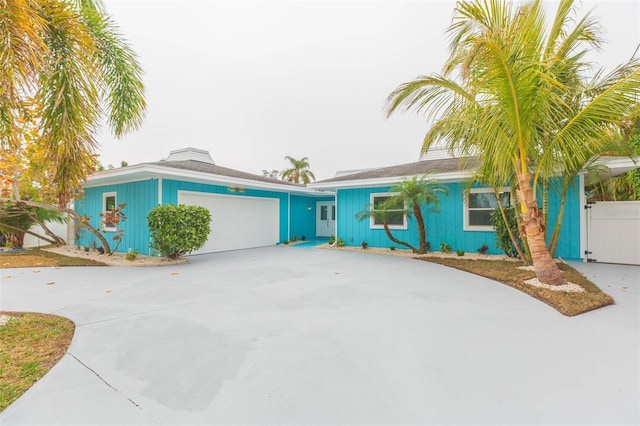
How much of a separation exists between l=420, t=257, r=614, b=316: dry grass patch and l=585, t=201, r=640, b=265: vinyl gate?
1.76m

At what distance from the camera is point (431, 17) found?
8.98 meters

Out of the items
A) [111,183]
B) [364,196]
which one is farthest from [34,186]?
[364,196]

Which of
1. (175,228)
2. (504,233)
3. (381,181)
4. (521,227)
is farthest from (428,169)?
(175,228)

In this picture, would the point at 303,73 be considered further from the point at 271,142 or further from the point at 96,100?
the point at 96,100

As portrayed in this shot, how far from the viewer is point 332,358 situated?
2.69 m

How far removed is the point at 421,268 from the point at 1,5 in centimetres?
796

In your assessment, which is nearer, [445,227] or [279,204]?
[445,227]

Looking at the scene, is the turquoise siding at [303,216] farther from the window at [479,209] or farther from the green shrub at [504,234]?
the green shrub at [504,234]

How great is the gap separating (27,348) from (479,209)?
33.9 feet

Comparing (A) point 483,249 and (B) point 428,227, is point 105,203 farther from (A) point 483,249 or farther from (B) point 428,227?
(A) point 483,249

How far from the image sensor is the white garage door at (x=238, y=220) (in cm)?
1045

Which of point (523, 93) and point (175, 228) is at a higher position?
point (523, 93)

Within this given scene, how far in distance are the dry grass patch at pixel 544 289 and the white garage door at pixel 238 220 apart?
725cm

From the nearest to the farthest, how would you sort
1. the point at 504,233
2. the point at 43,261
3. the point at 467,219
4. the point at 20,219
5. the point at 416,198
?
the point at 504,233 < the point at 416,198 < the point at 43,261 < the point at 467,219 < the point at 20,219
